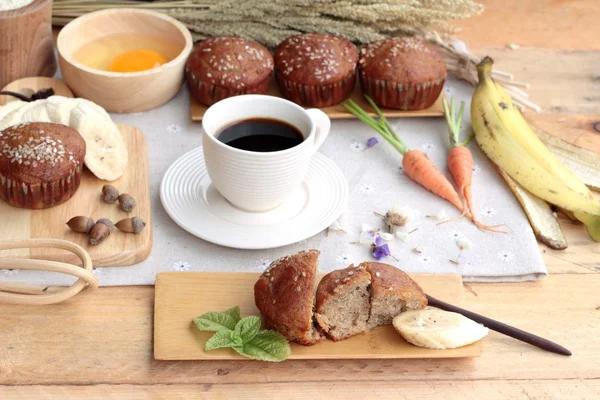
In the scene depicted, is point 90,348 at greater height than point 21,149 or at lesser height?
lesser

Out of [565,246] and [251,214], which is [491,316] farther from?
[251,214]

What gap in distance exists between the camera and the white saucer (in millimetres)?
1774

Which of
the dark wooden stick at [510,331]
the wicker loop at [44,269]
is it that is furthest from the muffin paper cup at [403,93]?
the wicker loop at [44,269]

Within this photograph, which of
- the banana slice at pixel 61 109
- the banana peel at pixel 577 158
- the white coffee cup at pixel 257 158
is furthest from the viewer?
the banana peel at pixel 577 158

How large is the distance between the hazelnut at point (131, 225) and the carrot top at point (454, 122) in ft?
2.97

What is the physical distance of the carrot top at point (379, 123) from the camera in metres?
2.13

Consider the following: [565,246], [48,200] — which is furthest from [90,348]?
[565,246]

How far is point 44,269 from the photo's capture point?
1.51 m

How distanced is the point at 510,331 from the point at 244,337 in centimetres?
54

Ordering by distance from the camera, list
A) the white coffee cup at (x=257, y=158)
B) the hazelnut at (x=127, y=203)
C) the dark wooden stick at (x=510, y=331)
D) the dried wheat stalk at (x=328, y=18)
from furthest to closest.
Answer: the dried wheat stalk at (x=328, y=18), the hazelnut at (x=127, y=203), the white coffee cup at (x=257, y=158), the dark wooden stick at (x=510, y=331)

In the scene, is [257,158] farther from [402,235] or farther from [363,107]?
[363,107]

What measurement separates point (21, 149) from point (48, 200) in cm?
14

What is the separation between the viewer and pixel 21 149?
1734 mm

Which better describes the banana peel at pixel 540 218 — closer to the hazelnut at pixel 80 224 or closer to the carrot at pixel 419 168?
the carrot at pixel 419 168
